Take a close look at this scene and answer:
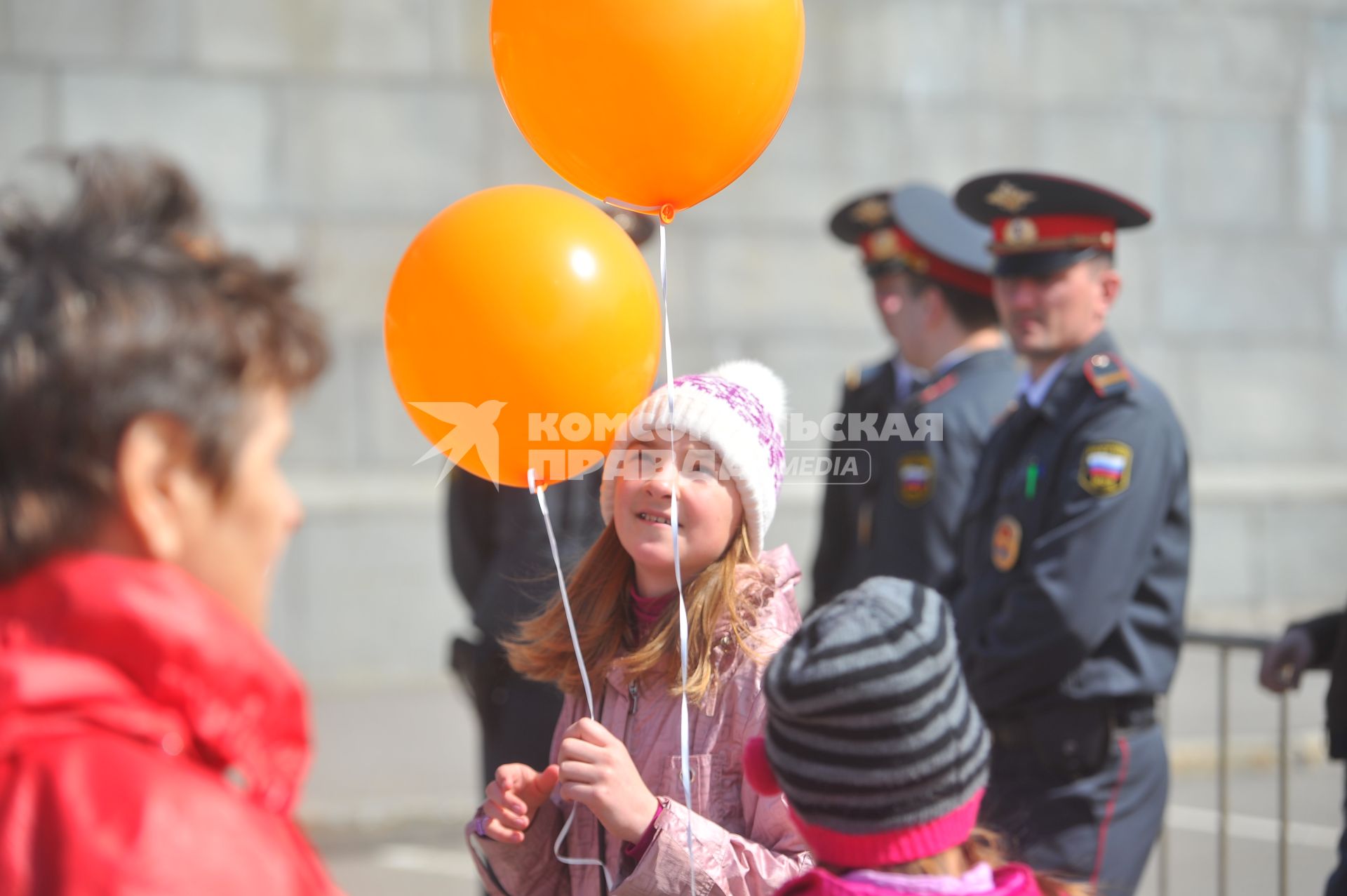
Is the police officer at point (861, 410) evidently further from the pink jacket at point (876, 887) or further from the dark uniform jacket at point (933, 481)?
the pink jacket at point (876, 887)

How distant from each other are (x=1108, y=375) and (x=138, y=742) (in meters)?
2.64

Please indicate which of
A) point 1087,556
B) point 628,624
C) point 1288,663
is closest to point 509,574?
point 628,624

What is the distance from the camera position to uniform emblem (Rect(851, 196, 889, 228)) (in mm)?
4742

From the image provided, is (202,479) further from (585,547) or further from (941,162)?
(941,162)

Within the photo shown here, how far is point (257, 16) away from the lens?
23.6 ft

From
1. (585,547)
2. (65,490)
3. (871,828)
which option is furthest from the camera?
(585,547)

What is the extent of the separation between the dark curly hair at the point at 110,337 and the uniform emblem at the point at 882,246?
11.6ft

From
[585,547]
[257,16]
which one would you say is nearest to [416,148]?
[257,16]

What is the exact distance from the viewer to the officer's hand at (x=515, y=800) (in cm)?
207

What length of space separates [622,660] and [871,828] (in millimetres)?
747

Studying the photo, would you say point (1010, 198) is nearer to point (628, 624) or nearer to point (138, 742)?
point (628, 624)

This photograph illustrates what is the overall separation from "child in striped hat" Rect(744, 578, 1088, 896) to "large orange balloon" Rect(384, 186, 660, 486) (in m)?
0.67

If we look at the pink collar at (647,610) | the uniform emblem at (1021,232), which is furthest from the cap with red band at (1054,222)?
the pink collar at (647,610)

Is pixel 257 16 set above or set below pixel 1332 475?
above
